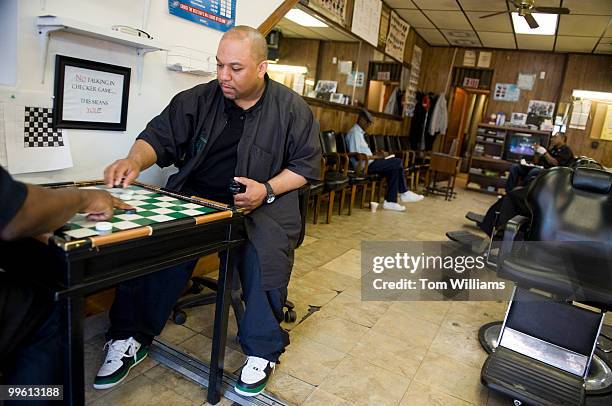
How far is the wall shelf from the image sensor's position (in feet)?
5.30

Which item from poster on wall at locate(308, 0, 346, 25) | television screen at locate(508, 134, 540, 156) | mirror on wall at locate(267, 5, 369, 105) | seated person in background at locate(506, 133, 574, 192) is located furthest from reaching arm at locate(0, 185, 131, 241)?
television screen at locate(508, 134, 540, 156)

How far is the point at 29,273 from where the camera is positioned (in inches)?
43.5

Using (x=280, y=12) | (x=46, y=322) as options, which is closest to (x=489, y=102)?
(x=280, y=12)

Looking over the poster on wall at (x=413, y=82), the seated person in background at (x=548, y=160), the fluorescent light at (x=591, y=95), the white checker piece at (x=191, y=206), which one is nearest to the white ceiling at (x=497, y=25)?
the poster on wall at (x=413, y=82)

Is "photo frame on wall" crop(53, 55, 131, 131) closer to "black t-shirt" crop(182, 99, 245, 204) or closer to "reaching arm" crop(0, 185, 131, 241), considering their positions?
"black t-shirt" crop(182, 99, 245, 204)

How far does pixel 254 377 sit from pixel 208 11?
1.91 meters

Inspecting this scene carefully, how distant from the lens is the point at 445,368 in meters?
2.10

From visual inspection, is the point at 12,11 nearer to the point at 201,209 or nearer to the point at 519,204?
the point at 201,209

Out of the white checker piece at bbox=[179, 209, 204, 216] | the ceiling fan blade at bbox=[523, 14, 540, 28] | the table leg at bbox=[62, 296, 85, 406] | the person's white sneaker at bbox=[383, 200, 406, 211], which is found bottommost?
the person's white sneaker at bbox=[383, 200, 406, 211]

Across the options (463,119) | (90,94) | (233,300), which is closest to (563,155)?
(463,119)

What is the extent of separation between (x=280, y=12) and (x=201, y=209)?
187 centimetres

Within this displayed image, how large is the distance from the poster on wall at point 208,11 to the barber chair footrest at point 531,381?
2.26 metres

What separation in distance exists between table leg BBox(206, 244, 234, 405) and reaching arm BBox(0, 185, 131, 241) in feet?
1.81

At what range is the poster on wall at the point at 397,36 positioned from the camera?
6.99 metres
